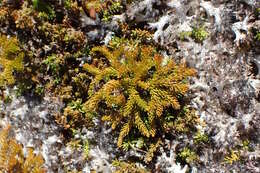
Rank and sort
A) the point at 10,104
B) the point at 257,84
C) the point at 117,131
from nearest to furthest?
the point at 257,84, the point at 117,131, the point at 10,104

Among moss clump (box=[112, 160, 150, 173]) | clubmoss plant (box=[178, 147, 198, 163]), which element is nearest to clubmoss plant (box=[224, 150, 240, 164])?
clubmoss plant (box=[178, 147, 198, 163])

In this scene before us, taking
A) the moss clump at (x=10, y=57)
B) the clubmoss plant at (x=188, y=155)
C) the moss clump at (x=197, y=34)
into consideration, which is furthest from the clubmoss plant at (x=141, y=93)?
the moss clump at (x=10, y=57)

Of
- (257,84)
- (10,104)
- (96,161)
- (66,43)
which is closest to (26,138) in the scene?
(10,104)

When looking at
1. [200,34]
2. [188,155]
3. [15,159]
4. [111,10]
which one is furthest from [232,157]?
[15,159]

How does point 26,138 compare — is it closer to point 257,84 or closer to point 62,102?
point 62,102

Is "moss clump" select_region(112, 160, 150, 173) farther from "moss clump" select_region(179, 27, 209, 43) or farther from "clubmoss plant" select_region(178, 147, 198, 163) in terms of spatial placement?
"moss clump" select_region(179, 27, 209, 43)

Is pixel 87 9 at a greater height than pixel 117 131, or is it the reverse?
pixel 87 9

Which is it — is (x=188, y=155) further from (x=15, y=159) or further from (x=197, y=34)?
(x=15, y=159)
